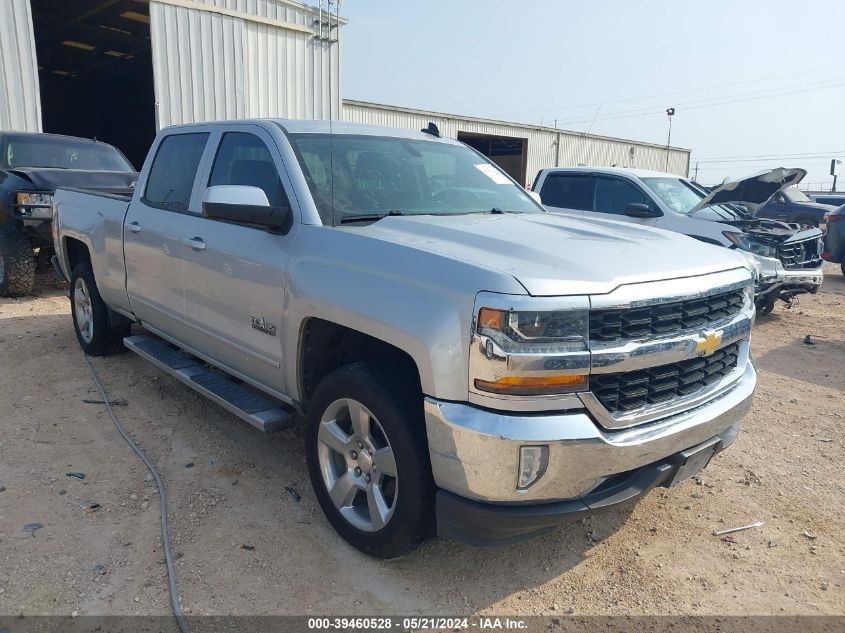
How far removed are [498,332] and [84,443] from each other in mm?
3032

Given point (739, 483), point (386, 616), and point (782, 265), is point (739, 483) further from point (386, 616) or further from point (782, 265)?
point (782, 265)

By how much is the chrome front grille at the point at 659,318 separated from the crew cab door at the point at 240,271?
154cm

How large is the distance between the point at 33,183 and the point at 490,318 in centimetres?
774

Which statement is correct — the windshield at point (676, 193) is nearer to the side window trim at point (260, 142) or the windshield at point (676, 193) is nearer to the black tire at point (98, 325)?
the side window trim at point (260, 142)

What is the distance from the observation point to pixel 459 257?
8.19 feet

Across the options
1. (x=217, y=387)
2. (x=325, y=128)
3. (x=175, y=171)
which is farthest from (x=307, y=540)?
(x=175, y=171)

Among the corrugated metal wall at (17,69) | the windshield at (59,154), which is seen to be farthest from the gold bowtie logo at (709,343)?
the corrugated metal wall at (17,69)

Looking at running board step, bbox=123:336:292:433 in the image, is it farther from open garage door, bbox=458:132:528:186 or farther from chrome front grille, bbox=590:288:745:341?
open garage door, bbox=458:132:528:186

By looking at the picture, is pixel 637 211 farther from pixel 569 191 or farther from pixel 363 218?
pixel 363 218

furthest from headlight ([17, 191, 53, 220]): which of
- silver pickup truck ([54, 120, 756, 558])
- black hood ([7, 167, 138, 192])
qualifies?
silver pickup truck ([54, 120, 756, 558])

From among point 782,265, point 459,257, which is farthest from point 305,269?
point 782,265

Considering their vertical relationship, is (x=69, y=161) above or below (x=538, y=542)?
above

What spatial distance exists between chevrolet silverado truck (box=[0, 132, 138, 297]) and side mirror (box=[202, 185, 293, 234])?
15.9ft

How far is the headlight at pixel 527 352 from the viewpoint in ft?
7.30
